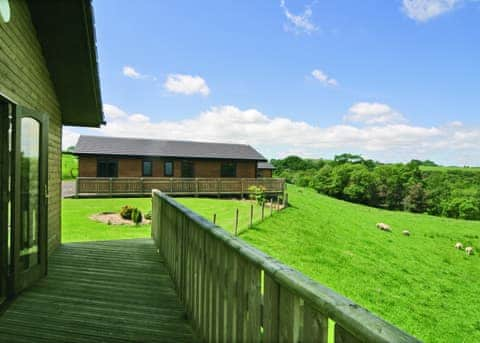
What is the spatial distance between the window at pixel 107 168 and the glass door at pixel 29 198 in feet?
54.3

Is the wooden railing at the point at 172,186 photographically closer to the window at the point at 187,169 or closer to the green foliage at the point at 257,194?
the green foliage at the point at 257,194

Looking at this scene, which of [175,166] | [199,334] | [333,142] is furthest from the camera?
[333,142]

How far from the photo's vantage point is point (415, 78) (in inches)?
1628

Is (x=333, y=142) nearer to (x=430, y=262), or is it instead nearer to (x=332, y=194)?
(x=332, y=194)

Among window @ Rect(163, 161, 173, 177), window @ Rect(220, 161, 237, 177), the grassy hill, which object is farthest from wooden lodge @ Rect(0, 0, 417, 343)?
window @ Rect(220, 161, 237, 177)

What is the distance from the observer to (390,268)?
464 inches

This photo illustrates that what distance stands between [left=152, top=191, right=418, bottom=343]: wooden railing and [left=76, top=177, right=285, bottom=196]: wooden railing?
1556 cm

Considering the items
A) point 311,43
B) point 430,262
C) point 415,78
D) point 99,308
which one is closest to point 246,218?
point 430,262

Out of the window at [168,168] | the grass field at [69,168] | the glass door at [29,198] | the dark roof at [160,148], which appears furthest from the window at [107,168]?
the glass door at [29,198]

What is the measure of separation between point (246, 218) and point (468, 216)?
4027 centimetres

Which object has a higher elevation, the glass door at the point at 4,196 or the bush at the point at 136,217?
the glass door at the point at 4,196

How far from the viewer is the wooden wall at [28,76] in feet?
10.8

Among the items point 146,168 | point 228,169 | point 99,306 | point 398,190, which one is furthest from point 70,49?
point 398,190

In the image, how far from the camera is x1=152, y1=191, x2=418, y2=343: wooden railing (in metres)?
0.85
